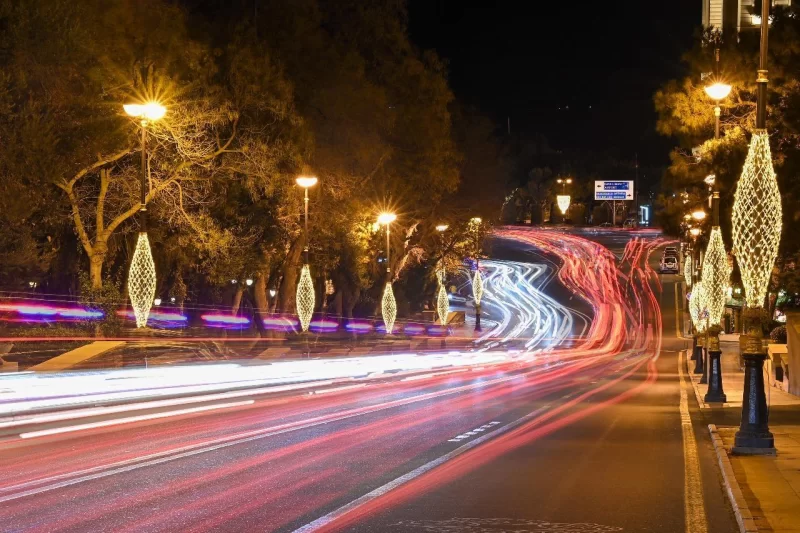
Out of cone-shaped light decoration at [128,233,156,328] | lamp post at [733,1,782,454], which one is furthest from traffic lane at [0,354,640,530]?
cone-shaped light decoration at [128,233,156,328]

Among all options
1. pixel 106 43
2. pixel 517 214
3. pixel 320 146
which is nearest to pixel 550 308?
pixel 320 146

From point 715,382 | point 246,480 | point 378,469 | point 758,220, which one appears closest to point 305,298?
point 715,382

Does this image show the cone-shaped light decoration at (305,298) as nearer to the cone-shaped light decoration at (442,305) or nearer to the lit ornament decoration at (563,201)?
the cone-shaped light decoration at (442,305)

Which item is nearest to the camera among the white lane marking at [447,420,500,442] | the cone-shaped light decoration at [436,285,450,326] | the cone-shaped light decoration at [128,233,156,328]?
the white lane marking at [447,420,500,442]

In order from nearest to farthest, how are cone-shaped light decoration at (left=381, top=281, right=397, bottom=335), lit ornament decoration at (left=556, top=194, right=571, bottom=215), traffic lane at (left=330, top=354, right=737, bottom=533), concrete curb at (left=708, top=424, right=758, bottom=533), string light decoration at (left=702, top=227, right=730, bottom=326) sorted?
concrete curb at (left=708, top=424, right=758, bottom=533), traffic lane at (left=330, top=354, right=737, bottom=533), string light decoration at (left=702, top=227, right=730, bottom=326), cone-shaped light decoration at (left=381, top=281, right=397, bottom=335), lit ornament decoration at (left=556, top=194, right=571, bottom=215)

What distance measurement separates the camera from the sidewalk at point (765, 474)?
10.8 meters

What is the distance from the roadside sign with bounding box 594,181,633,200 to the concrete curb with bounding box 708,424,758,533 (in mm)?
136116

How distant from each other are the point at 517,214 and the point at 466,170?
102686 mm

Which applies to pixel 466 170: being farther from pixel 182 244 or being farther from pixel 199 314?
pixel 182 244

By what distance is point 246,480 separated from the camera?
13203 millimetres

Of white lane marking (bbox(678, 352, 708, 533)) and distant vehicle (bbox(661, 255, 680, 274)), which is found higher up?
distant vehicle (bbox(661, 255, 680, 274))

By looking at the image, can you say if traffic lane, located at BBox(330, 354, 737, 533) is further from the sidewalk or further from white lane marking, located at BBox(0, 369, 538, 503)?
white lane marking, located at BBox(0, 369, 538, 503)

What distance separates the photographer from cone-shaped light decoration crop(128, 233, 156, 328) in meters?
35.2

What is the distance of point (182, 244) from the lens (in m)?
44.3
